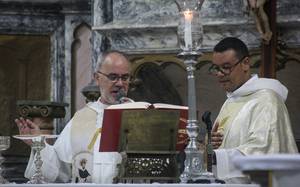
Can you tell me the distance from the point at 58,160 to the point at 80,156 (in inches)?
6.4

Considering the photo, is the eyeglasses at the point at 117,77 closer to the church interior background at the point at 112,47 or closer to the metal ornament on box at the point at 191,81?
the metal ornament on box at the point at 191,81

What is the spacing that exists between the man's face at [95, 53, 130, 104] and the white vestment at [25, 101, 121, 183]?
31 cm

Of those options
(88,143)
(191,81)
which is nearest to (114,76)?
(88,143)

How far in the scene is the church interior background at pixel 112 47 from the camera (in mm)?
8992

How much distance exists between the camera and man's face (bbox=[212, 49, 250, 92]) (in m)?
6.39

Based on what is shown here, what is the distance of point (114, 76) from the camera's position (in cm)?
646

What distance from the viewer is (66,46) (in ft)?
34.8

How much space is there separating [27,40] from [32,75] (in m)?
0.41

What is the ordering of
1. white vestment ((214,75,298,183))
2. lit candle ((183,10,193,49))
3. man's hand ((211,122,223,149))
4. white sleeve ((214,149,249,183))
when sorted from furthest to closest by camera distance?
man's hand ((211,122,223,149)), white vestment ((214,75,298,183)), white sleeve ((214,149,249,183)), lit candle ((183,10,193,49))

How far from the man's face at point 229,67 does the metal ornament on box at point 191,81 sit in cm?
114

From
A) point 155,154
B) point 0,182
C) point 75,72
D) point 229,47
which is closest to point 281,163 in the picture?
point 155,154

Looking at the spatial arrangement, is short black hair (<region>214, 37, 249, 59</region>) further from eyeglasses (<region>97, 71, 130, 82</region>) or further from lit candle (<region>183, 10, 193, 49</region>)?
lit candle (<region>183, 10, 193, 49</region>)

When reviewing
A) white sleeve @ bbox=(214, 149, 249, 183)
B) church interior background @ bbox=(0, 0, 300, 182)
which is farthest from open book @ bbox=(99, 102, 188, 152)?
church interior background @ bbox=(0, 0, 300, 182)

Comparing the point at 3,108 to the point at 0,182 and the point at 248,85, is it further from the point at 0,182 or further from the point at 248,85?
the point at 0,182
